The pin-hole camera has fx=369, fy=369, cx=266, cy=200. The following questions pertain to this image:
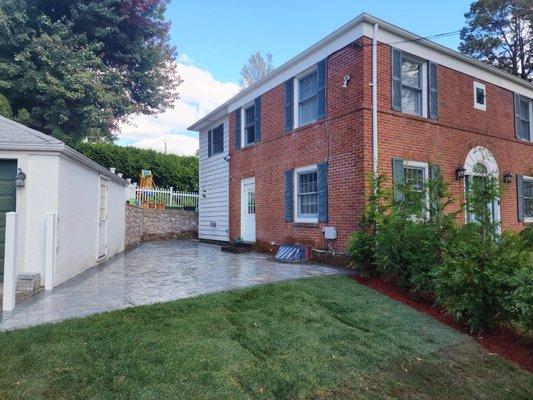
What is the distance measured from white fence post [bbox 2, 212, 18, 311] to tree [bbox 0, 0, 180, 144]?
452 inches

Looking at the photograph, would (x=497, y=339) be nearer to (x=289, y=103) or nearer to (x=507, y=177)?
(x=289, y=103)

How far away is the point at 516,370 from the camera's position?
4059 mm

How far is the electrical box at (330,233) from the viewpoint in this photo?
8.47 m

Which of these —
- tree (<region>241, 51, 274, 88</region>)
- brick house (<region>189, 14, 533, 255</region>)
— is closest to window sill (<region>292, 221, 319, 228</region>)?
brick house (<region>189, 14, 533, 255</region>)

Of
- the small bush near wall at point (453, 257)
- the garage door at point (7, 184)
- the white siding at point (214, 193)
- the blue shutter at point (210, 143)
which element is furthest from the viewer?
the blue shutter at point (210, 143)

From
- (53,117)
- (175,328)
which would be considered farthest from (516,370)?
(53,117)

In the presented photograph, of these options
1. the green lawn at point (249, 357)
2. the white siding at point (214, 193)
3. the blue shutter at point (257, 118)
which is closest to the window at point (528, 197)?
the blue shutter at point (257, 118)

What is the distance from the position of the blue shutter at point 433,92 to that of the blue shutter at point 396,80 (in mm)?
1063

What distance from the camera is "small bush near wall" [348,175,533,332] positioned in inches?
180

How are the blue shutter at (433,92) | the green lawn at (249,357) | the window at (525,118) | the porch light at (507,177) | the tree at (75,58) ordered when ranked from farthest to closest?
the tree at (75,58) → the window at (525,118) → the porch light at (507,177) → the blue shutter at (433,92) → the green lawn at (249,357)

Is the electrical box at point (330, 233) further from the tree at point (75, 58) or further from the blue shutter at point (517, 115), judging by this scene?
the tree at point (75, 58)

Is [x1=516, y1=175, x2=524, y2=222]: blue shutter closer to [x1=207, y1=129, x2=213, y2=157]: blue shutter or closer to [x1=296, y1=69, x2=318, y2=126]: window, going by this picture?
[x1=296, y1=69, x2=318, y2=126]: window

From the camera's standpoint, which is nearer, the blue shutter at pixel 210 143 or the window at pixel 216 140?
the window at pixel 216 140

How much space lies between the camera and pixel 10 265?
4.79m
